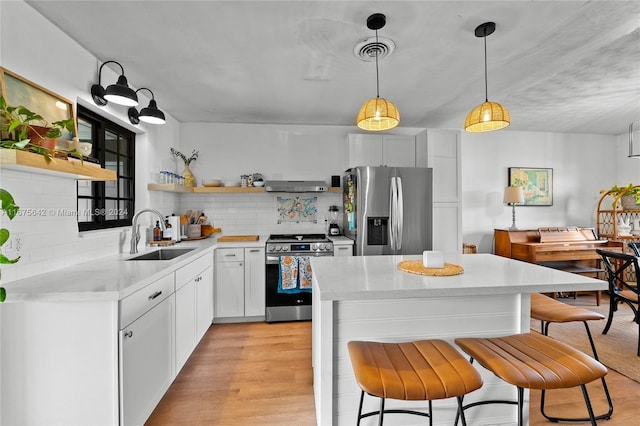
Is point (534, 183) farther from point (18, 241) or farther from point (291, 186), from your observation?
point (18, 241)

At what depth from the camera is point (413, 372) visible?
114 centimetres

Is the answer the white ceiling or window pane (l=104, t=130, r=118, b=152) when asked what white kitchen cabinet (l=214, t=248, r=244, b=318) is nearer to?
window pane (l=104, t=130, r=118, b=152)

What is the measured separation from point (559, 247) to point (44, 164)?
538cm

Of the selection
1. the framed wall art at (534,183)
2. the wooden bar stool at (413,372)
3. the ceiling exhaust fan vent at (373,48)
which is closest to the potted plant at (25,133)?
the wooden bar stool at (413,372)

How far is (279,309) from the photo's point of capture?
11.1ft

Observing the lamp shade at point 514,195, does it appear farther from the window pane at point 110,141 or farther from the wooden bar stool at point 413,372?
the window pane at point 110,141

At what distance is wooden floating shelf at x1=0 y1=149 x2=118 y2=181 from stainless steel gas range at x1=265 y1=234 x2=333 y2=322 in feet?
5.98

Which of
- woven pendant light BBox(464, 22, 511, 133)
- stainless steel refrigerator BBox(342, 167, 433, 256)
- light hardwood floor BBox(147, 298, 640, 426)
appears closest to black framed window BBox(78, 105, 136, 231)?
light hardwood floor BBox(147, 298, 640, 426)

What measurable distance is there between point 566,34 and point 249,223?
3.63m

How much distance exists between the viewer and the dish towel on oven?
129 inches

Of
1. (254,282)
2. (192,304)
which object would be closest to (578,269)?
(254,282)

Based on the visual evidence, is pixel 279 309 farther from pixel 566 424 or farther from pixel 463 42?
pixel 463 42

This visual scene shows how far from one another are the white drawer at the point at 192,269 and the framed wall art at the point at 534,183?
456 centimetres

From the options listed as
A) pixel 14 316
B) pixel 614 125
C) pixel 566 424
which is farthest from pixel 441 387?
pixel 614 125
